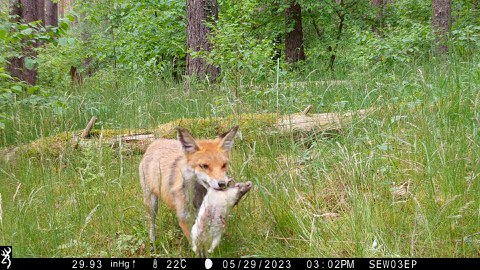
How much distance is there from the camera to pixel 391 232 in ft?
12.1

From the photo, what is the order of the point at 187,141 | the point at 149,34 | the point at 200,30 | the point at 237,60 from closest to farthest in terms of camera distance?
the point at 187,141, the point at 237,60, the point at 200,30, the point at 149,34

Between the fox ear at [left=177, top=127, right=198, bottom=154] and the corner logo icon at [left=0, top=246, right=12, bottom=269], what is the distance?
5.16 feet

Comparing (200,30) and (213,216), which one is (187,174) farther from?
(200,30)

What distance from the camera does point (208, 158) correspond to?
12.5 feet

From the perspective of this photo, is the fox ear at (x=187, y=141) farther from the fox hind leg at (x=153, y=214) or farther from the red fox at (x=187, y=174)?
the fox hind leg at (x=153, y=214)

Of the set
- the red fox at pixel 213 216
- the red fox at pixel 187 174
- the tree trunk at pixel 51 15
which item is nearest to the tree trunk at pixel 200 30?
the red fox at pixel 187 174

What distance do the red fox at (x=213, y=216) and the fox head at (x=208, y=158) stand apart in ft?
0.25

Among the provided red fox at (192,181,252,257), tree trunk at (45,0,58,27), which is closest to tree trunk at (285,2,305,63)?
red fox at (192,181,252,257)

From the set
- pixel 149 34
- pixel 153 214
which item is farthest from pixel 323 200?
pixel 149 34

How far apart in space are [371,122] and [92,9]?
10905mm

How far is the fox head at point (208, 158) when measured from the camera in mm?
3691

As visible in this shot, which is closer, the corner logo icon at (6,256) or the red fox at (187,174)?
the corner logo icon at (6,256)

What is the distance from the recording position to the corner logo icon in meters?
3.68

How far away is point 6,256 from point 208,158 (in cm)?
174
